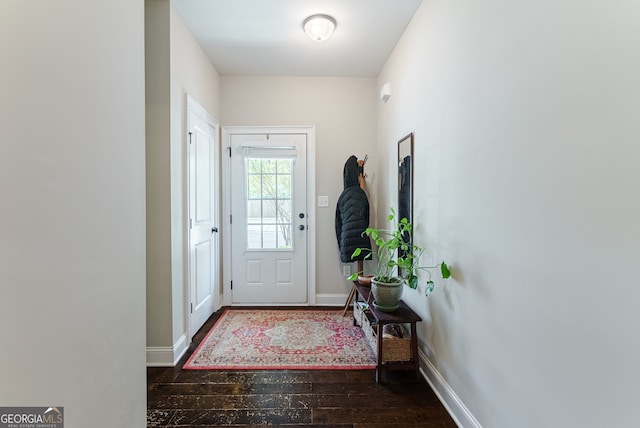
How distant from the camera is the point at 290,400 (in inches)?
70.2

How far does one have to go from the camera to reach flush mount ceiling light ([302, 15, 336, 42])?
2.24 metres

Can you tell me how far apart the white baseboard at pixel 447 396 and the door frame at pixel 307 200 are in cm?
159

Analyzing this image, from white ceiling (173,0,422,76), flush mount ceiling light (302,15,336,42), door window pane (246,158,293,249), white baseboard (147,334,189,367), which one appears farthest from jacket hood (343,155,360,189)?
white baseboard (147,334,189,367)

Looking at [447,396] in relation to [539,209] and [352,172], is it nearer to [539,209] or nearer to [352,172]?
[539,209]

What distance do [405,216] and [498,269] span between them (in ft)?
3.87

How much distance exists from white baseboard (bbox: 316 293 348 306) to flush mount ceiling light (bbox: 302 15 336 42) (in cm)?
262

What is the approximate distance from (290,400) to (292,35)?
278cm

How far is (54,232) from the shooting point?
83 cm

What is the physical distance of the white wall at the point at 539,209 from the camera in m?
0.78

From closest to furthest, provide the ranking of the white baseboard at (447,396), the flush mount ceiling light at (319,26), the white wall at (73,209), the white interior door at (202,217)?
the white wall at (73,209) → the white baseboard at (447,396) → the flush mount ceiling light at (319,26) → the white interior door at (202,217)

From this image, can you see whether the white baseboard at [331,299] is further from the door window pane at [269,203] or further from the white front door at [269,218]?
the door window pane at [269,203]

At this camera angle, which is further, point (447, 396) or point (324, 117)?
point (324, 117)

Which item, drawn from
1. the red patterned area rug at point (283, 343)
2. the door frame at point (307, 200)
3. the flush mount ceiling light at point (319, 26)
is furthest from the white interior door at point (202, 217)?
the flush mount ceiling light at point (319, 26)

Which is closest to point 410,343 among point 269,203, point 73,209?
point 73,209
